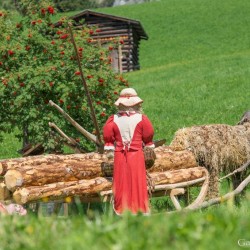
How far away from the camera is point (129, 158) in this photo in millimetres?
9000

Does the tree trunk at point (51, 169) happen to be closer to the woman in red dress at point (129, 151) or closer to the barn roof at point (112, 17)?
the woman in red dress at point (129, 151)

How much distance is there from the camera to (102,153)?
10.3m

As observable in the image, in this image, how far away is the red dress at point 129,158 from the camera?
8.97m

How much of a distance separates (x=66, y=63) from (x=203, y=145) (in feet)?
10.3

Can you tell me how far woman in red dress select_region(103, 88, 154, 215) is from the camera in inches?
353

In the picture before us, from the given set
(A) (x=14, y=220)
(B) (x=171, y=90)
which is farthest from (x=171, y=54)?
(A) (x=14, y=220)

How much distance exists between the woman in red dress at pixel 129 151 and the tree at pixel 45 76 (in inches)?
148

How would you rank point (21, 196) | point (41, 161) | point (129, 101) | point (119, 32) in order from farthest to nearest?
1. point (119, 32)
2. point (41, 161)
3. point (129, 101)
4. point (21, 196)

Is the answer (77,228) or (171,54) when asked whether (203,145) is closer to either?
(77,228)

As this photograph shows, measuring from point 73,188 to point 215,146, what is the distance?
3172 mm

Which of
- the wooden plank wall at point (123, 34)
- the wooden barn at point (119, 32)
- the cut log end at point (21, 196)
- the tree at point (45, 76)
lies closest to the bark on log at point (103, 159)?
the cut log end at point (21, 196)

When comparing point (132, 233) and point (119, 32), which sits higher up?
point (132, 233)

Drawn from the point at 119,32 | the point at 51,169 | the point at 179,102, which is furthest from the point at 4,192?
the point at 119,32

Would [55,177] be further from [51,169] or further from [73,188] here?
[73,188]
